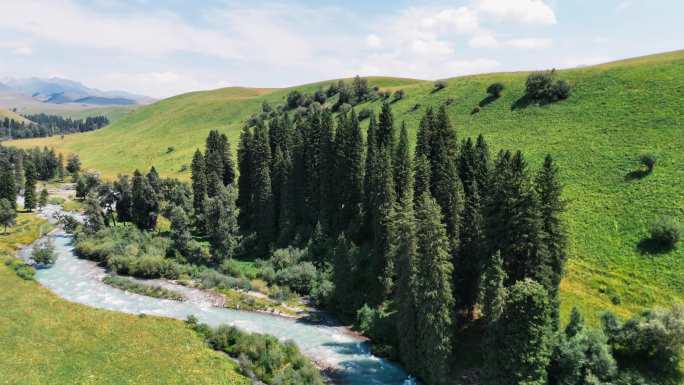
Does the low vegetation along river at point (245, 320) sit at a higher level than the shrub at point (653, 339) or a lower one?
lower

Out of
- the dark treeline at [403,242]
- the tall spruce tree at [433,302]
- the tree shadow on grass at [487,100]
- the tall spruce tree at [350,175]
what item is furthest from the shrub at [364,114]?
the tall spruce tree at [433,302]

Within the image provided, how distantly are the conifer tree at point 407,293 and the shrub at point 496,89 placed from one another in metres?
77.8

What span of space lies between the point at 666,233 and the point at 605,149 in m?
27.1

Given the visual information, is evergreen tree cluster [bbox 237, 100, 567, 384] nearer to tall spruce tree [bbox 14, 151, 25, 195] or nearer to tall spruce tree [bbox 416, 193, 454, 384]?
tall spruce tree [bbox 416, 193, 454, 384]

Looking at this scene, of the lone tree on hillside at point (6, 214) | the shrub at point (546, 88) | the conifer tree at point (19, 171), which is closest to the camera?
the lone tree on hillside at point (6, 214)

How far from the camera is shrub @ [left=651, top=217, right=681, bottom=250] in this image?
51438 millimetres

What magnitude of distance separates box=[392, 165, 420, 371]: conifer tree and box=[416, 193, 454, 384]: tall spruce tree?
0.91 metres

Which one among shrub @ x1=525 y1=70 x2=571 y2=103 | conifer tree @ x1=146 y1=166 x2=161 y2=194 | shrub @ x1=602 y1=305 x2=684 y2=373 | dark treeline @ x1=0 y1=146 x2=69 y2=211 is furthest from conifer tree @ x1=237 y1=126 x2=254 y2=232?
shrub @ x1=602 y1=305 x2=684 y2=373

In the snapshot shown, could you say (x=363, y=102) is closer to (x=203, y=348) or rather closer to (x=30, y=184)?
(x=30, y=184)

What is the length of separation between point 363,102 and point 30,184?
104764 millimetres

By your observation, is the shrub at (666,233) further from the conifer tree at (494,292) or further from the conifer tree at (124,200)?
the conifer tree at (124,200)

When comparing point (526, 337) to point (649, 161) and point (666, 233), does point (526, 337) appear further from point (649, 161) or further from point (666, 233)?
point (649, 161)

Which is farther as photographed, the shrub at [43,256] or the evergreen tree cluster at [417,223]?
the shrub at [43,256]

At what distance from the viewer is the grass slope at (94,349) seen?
39.7 metres
